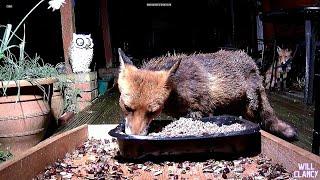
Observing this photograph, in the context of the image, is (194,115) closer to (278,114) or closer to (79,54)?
(278,114)

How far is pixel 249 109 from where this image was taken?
3557 millimetres

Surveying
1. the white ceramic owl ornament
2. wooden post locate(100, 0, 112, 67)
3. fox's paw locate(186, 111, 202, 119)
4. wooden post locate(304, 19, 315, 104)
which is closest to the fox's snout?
fox's paw locate(186, 111, 202, 119)

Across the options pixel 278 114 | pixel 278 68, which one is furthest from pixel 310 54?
pixel 278 68

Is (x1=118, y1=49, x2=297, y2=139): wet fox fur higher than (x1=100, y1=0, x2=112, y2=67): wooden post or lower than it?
lower

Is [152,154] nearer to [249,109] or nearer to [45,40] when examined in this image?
[249,109]

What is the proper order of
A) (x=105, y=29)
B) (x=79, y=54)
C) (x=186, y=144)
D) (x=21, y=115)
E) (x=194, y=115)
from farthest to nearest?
(x=105, y=29)
(x=79, y=54)
(x=21, y=115)
(x=194, y=115)
(x=186, y=144)

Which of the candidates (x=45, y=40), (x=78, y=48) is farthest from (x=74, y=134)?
(x=45, y=40)

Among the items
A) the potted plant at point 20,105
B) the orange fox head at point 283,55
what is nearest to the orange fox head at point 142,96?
the potted plant at point 20,105

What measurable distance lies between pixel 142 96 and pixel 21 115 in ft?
6.68

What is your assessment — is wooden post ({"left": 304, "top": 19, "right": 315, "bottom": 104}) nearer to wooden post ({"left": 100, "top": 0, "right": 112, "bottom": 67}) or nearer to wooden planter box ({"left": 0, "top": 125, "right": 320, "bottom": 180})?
wooden planter box ({"left": 0, "top": 125, "right": 320, "bottom": 180})

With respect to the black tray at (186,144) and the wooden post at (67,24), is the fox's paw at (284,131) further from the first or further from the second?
the wooden post at (67,24)

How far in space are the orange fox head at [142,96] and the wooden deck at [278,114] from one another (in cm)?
153

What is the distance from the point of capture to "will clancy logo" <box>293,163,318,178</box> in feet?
5.39

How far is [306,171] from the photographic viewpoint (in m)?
1.72
